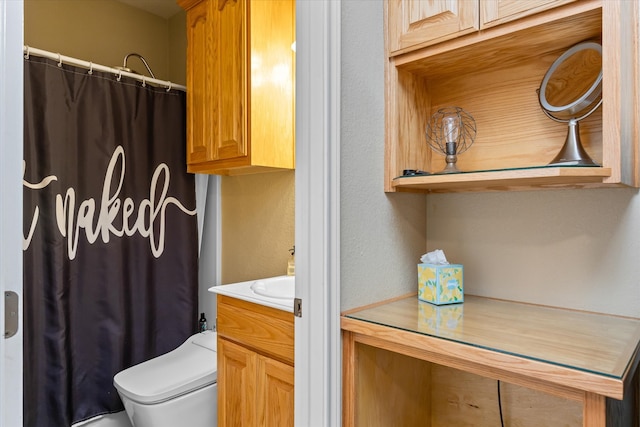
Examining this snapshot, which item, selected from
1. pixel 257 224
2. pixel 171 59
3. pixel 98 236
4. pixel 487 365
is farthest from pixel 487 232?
pixel 171 59

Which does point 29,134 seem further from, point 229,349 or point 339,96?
point 339,96

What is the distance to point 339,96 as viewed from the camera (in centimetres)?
109

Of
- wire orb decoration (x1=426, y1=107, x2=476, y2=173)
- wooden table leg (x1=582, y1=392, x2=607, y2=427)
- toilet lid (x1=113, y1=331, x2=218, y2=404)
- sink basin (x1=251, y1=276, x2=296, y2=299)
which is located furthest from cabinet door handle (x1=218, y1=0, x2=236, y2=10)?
wooden table leg (x1=582, y1=392, x2=607, y2=427)

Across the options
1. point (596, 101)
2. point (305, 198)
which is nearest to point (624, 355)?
point (596, 101)

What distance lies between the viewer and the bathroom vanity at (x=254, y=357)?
135cm

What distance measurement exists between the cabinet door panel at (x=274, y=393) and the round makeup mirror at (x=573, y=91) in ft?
3.41

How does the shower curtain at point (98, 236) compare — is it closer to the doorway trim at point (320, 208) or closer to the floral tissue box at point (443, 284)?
the doorway trim at point (320, 208)

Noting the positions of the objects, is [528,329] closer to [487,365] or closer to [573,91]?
[487,365]

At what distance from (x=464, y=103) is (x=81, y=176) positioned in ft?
5.93

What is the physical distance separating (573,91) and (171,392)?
183 centimetres

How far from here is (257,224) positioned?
2.27 meters

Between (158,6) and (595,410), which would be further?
(158,6)

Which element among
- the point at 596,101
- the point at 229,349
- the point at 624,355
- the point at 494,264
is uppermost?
the point at 596,101

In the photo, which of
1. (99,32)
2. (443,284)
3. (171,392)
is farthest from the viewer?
(99,32)
